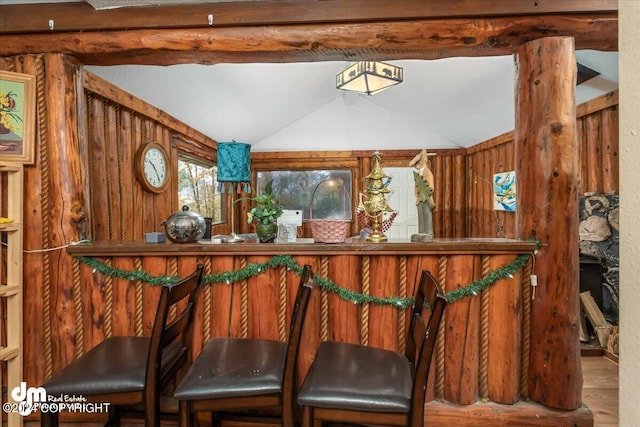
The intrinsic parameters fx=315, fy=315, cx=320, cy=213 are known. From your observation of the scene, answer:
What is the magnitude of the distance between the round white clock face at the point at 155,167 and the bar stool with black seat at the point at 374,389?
6.73ft

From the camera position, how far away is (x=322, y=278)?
5.41ft

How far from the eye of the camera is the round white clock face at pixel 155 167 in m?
2.51

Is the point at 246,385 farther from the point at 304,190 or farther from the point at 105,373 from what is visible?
the point at 304,190

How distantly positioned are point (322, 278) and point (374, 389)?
61 centimetres

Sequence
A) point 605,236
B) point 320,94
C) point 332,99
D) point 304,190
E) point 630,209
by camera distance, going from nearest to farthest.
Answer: point 630,209 → point 605,236 → point 320,94 → point 332,99 → point 304,190

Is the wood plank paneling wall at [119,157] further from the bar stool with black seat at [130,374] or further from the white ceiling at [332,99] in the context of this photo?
the bar stool with black seat at [130,374]

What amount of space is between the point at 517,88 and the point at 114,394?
2.40 m

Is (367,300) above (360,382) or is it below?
above

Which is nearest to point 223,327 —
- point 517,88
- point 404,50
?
point 404,50

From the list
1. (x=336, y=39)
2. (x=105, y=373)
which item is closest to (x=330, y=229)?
(x=336, y=39)

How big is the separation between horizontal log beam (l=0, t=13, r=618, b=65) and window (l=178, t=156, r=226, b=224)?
148 centimetres

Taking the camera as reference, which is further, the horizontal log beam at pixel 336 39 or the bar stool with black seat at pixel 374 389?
the horizontal log beam at pixel 336 39

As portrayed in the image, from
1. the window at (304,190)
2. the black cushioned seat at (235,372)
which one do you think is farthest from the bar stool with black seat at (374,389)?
the window at (304,190)

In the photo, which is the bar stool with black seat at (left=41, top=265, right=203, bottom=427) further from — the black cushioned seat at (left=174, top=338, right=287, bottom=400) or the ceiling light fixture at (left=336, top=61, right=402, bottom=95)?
the ceiling light fixture at (left=336, top=61, right=402, bottom=95)
